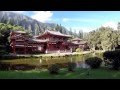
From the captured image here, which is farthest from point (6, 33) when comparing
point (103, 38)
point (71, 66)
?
point (103, 38)

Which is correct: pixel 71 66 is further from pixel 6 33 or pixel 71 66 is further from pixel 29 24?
pixel 6 33

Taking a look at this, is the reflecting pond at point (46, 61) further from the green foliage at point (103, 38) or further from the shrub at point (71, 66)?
the green foliage at point (103, 38)

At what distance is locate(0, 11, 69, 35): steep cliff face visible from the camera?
23.9 feet

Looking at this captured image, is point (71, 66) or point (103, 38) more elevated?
point (103, 38)

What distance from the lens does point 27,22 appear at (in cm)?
754

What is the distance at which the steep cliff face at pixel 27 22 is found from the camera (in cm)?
729

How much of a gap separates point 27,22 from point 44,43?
0.80 m

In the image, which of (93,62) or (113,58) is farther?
(113,58)

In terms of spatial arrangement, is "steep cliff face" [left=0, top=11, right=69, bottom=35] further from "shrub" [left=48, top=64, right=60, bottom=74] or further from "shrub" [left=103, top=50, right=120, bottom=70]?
"shrub" [left=103, top=50, right=120, bottom=70]

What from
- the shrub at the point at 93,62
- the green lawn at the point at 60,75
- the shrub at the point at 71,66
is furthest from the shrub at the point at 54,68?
the shrub at the point at 93,62

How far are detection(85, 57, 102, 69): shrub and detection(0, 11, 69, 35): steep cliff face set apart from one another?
3.13 feet

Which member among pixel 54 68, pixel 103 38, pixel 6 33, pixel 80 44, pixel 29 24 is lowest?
pixel 54 68
